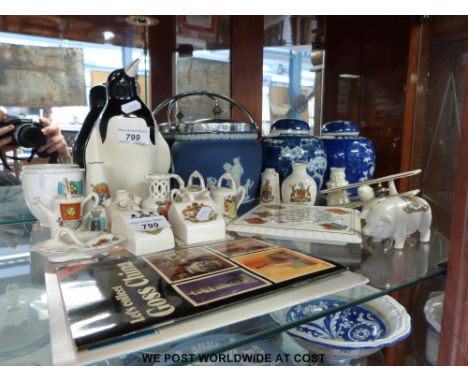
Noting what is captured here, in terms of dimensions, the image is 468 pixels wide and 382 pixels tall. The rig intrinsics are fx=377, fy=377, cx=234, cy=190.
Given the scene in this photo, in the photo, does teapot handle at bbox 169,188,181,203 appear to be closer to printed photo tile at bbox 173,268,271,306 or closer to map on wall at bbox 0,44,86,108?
printed photo tile at bbox 173,268,271,306

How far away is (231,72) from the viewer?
36.2 inches

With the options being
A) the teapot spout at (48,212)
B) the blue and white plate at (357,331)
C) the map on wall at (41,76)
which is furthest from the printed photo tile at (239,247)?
the map on wall at (41,76)

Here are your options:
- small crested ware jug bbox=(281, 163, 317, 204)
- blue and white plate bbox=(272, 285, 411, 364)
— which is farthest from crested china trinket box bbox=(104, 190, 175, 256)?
small crested ware jug bbox=(281, 163, 317, 204)

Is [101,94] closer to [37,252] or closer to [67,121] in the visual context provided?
[37,252]

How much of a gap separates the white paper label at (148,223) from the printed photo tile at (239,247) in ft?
0.23

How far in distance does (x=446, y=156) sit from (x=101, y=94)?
94cm

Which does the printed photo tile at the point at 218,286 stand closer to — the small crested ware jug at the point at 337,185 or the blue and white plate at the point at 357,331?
the blue and white plate at the point at 357,331

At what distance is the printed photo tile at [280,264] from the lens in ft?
1.41

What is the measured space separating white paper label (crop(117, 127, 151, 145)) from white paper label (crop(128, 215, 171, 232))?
0.56 ft

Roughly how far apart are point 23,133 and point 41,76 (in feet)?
2.55

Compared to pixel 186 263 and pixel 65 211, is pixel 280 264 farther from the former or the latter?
pixel 65 211

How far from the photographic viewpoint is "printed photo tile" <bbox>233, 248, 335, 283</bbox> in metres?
0.43
